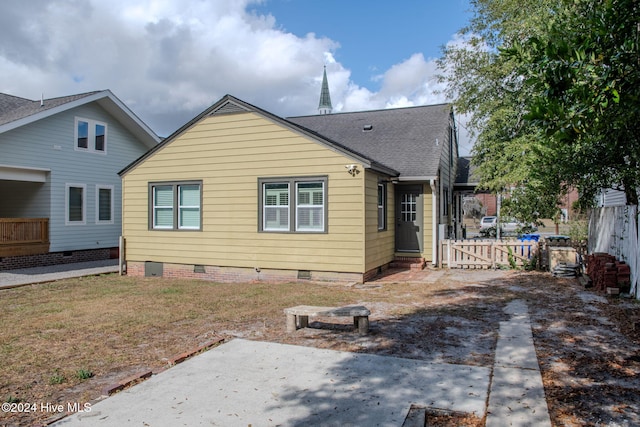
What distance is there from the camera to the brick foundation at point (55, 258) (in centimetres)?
1506

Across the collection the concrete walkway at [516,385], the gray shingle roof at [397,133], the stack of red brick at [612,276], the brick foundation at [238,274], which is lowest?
the concrete walkway at [516,385]

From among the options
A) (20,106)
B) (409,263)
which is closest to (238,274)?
(409,263)

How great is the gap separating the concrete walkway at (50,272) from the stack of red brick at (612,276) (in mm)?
13897

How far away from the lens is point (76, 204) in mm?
17562

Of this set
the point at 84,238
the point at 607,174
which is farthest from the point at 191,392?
the point at 84,238

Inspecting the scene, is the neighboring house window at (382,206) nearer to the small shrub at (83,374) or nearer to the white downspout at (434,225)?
the white downspout at (434,225)

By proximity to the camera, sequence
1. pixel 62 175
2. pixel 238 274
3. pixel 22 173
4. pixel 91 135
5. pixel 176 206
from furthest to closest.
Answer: pixel 91 135
pixel 62 175
pixel 22 173
pixel 176 206
pixel 238 274

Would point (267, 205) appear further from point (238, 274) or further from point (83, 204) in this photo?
point (83, 204)

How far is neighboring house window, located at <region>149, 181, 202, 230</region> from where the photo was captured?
12.9 meters

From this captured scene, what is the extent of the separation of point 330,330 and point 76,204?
1498 centimetres

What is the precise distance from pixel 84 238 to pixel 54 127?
4.48 metres

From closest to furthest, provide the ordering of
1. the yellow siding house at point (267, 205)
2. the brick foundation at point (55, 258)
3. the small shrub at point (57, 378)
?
1. the small shrub at point (57, 378)
2. the yellow siding house at point (267, 205)
3. the brick foundation at point (55, 258)

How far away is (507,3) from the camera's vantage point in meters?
13.7

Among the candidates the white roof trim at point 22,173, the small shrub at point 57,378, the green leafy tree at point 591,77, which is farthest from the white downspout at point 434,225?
the white roof trim at point 22,173
